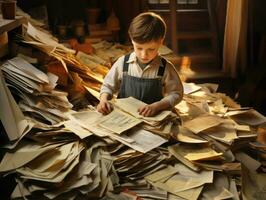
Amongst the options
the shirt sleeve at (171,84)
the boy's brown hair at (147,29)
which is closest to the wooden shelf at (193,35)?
the shirt sleeve at (171,84)

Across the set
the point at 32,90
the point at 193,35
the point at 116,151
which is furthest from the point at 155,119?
the point at 193,35

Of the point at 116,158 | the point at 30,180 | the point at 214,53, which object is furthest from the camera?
the point at 214,53

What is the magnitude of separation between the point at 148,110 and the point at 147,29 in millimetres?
490

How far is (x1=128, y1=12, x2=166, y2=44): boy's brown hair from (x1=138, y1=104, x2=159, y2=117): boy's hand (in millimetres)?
404

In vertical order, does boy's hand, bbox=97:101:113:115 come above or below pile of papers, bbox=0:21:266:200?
above

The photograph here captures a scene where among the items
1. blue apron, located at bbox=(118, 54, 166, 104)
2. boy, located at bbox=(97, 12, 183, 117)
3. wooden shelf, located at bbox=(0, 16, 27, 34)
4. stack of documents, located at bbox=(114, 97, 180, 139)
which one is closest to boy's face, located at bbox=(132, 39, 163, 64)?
boy, located at bbox=(97, 12, 183, 117)

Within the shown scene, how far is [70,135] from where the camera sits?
2.09 metres

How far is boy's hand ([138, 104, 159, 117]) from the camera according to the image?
2148 mm

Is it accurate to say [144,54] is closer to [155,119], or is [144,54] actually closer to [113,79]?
[113,79]

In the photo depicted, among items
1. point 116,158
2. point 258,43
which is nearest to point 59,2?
point 258,43

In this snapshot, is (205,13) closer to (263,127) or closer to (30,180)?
(263,127)

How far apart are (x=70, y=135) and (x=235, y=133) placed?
1.02 metres

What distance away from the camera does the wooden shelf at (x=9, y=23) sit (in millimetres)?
2319

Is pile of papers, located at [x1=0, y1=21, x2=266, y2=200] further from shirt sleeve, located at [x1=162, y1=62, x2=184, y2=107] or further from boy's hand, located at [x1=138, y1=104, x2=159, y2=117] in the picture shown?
shirt sleeve, located at [x1=162, y1=62, x2=184, y2=107]
